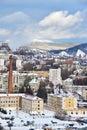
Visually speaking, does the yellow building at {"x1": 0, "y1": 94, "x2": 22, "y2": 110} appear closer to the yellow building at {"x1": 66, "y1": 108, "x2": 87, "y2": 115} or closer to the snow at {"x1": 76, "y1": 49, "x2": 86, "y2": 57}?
the yellow building at {"x1": 66, "y1": 108, "x2": 87, "y2": 115}

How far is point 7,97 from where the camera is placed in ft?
42.8

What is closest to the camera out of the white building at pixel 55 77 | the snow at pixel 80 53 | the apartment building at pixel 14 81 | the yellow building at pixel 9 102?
the yellow building at pixel 9 102

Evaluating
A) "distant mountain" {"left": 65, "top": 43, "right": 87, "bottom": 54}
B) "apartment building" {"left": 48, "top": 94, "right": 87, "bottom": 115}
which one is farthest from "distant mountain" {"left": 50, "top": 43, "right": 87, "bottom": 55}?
"apartment building" {"left": 48, "top": 94, "right": 87, "bottom": 115}

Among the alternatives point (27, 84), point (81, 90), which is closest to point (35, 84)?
point (27, 84)

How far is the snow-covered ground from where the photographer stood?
9.49 metres

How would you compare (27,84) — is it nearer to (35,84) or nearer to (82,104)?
(35,84)

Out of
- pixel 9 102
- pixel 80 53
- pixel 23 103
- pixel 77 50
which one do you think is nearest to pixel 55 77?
pixel 9 102

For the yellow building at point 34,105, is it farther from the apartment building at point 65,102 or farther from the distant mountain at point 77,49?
the distant mountain at point 77,49

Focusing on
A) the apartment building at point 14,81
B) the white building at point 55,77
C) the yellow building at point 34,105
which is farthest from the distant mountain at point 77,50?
the yellow building at point 34,105

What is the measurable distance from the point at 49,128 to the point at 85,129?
65cm

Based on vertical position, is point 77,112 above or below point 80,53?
below

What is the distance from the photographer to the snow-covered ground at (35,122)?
9492mm

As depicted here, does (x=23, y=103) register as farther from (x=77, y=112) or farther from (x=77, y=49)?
(x=77, y=49)

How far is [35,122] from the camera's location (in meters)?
10.2
